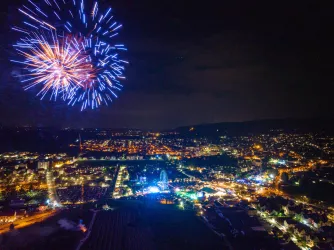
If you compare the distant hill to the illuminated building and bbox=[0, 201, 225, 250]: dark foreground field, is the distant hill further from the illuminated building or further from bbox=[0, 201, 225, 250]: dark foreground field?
bbox=[0, 201, 225, 250]: dark foreground field

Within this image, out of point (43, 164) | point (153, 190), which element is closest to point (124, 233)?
point (153, 190)

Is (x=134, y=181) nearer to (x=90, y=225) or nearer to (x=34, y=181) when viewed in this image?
(x=34, y=181)

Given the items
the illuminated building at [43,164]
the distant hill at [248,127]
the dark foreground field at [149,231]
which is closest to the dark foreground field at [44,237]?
the dark foreground field at [149,231]

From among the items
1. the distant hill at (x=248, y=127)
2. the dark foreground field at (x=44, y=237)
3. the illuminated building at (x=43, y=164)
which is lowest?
the dark foreground field at (x=44, y=237)

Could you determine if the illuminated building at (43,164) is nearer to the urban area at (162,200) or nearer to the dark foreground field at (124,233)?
the urban area at (162,200)

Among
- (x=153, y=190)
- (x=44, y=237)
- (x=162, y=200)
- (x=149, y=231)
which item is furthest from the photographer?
(x=153, y=190)

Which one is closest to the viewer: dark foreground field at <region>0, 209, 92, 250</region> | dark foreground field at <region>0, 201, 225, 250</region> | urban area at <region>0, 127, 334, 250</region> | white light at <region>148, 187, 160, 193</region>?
dark foreground field at <region>0, 209, 92, 250</region>

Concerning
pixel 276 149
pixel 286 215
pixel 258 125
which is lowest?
pixel 286 215

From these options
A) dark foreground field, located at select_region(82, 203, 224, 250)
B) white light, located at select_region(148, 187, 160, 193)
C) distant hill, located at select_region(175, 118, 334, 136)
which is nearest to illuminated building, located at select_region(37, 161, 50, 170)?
white light, located at select_region(148, 187, 160, 193)

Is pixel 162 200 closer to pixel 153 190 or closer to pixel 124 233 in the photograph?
pixel 153 190

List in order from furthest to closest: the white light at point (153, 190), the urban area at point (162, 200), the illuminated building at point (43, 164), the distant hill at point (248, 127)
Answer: the distant hill at point (248, 127) < the illuminated building at point (43, 164) < the white light at point (153, 190) < the urban area at point (162, 200)

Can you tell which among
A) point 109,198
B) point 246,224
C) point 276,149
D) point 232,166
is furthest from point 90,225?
point 276,149
